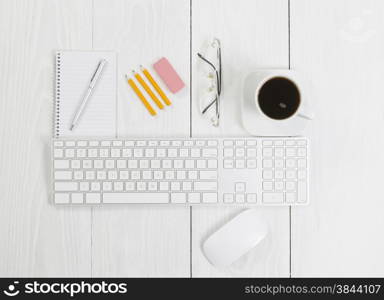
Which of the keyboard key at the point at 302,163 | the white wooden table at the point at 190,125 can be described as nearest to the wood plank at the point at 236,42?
the white wooden table at the point at 190,125

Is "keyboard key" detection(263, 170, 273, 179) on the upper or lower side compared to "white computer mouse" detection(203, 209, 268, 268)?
upper

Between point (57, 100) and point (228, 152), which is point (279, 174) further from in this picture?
point (57, 100)

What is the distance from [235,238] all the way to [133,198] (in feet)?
0.70

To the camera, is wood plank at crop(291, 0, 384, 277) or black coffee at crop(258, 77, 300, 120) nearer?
black coffee at crop(258, 77, 300, 120)

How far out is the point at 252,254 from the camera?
77cm

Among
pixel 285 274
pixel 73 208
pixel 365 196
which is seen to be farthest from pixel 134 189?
pixel 365 196

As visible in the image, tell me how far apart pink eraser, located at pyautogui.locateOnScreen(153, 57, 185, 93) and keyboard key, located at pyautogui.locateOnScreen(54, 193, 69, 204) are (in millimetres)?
299

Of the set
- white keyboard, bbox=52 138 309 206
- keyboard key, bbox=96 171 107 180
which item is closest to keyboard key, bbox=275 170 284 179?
white keyboard, bbox=52 138 309 206

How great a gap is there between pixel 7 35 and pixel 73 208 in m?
0.38

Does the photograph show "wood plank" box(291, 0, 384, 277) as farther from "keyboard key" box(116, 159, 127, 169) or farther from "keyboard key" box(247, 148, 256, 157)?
"keyboard key" box(116, 159, 127, 169)

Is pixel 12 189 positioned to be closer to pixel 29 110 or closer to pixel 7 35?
pixel 29 110

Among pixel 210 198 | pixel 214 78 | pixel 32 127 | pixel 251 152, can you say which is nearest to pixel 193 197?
pixel 210 198

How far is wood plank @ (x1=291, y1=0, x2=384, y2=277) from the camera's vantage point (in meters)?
0.77

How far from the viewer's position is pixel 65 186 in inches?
29.0
